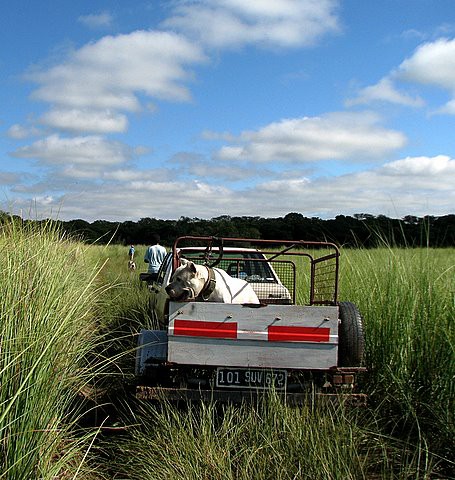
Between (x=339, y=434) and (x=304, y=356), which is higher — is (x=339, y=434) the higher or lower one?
the lower one

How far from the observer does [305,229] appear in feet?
34.1

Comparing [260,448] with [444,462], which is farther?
[444,462]

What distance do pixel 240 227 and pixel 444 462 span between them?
24.3 feet

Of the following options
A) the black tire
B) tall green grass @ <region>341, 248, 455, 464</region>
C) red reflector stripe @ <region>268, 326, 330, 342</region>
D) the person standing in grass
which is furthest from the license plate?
the person standing in grass

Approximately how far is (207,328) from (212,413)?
680 millimetres

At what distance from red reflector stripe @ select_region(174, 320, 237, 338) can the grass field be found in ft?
1.94

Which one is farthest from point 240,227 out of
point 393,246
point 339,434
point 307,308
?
point 339,434

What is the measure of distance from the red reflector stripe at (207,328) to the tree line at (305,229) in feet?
3.78

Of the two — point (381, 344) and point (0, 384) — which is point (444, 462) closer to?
point (381, 344)

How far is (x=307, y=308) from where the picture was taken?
5.24m

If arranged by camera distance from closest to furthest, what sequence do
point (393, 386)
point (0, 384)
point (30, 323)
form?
1. point (0, 384)
2. point (30, 323)
3. point (393, 386)

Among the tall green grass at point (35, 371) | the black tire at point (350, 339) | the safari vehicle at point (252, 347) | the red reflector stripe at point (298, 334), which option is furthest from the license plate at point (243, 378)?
the tall green grass at point (35, 371)

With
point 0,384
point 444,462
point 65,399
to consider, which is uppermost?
point 0,384

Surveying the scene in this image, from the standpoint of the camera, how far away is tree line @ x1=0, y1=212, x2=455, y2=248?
7074 mm
